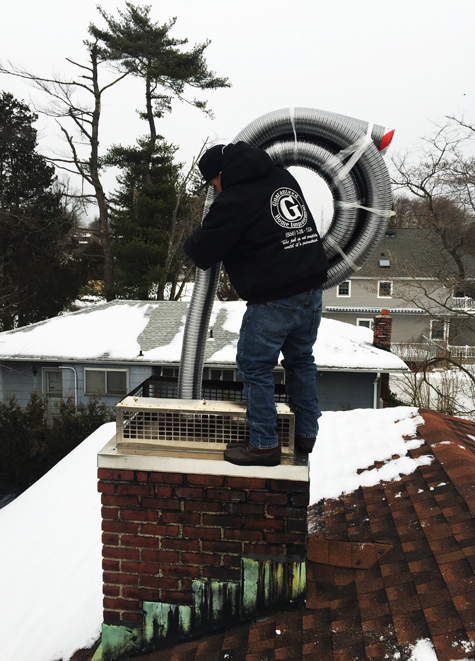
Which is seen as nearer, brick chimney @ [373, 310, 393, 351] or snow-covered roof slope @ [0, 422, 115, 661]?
snow-covered roof slope @ [0, 422, 115, 661]

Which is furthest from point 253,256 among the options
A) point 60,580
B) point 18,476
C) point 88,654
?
point 18,476

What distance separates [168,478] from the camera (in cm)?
227

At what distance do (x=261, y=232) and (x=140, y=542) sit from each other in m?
1.59

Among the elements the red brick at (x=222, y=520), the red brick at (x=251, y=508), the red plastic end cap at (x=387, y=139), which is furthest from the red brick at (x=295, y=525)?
the red plastic end cap at (x=387, y=139)

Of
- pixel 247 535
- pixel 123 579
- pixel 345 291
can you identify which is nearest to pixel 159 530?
pixel 123 579

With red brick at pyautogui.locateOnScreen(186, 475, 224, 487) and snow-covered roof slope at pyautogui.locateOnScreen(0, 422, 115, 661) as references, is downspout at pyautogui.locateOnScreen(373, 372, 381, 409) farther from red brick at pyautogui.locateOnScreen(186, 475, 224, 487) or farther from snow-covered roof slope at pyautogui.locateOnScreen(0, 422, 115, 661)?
red brick at pyautogui.locateOnScreen(186, 475, 224, 487)

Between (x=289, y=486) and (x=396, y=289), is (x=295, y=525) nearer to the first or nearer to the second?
(x=289, y=486)

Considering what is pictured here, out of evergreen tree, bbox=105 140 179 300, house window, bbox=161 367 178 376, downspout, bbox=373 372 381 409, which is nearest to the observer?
downspout, bbox=373 372 381 409

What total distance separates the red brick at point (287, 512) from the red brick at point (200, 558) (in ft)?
1.17

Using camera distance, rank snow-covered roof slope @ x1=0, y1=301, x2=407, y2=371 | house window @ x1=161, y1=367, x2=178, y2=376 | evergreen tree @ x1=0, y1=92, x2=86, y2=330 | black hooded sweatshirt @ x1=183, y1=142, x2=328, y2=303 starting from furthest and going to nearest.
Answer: evergreen tree @ x1=0, y1=92, x2=86, y2=330, house window @ x1=161, y1=367, x2=178, y2=376, snow-covered roof slope @ x1=0, y1=301, x2=407, y2=371, black hooded sweatshirt @ x1=183, y1=142, x2=328, y2=303

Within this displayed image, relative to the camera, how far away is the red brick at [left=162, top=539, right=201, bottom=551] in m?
2.31

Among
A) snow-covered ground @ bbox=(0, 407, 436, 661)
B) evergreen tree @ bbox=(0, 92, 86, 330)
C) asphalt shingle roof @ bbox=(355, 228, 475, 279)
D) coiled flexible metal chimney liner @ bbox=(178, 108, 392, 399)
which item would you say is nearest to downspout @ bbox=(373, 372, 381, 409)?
snow-covered ground @ bbox=(0, 407, 436, 661)

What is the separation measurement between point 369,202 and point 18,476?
12872 millimetres

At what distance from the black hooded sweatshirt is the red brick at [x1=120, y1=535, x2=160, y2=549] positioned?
125 cm
